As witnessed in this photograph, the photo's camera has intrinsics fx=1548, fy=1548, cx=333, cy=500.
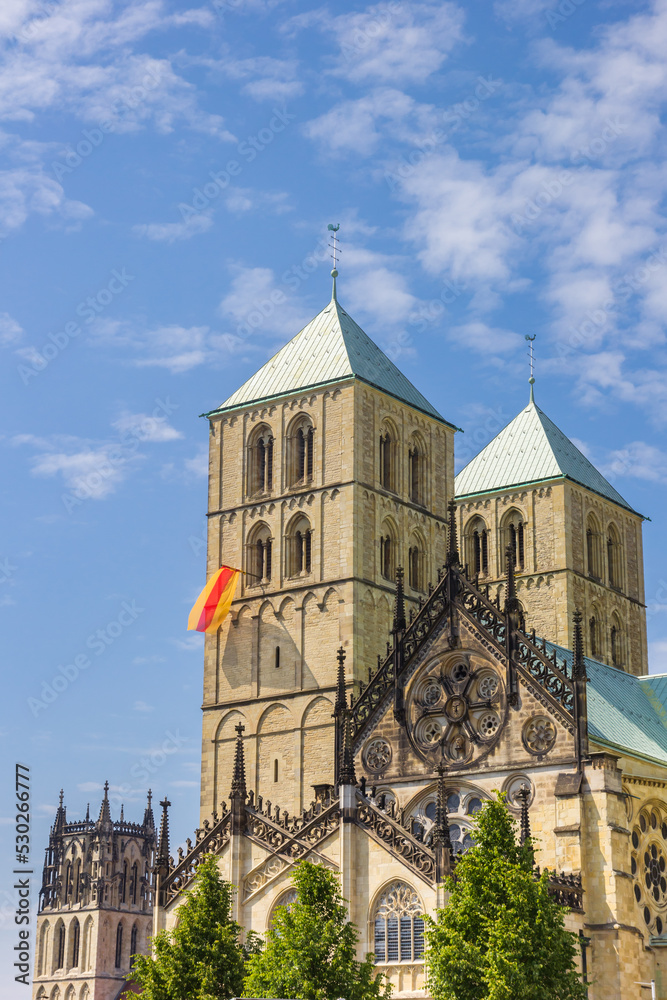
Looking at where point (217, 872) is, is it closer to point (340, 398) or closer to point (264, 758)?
point (264, 758)

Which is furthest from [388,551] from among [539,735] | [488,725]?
[539,735]

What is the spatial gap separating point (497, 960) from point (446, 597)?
1840 cm

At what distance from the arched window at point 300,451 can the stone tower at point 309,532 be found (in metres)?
0.07

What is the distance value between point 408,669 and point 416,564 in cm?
1953

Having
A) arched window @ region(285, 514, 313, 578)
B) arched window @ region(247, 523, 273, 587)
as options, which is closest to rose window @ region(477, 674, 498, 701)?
arched window @ region(285, 514, 313, 578)

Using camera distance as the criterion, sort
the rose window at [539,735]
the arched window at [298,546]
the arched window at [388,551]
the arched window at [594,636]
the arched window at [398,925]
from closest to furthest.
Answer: the arched window at [398,925] → the rose window at [539,735] → the arched window at [298,546] → the arched window at [388,551] → the arched window at [594,636]

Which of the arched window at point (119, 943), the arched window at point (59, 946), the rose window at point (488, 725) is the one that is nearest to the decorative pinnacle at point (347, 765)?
the rose window at point (488, 725)

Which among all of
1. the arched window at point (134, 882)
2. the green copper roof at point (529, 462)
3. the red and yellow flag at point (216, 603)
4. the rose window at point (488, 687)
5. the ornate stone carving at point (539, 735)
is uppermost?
the green copper roof at point (529, 462)

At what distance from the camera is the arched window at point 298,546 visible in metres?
70.3

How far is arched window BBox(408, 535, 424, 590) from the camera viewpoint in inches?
2849

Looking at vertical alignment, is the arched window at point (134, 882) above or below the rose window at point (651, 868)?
above

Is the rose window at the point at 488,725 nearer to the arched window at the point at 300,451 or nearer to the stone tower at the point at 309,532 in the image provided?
the stone tower at the point at 309,532

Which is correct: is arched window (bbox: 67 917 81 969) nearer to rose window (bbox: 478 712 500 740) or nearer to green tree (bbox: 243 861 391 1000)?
rose window (bbox: 478 712 500 740)

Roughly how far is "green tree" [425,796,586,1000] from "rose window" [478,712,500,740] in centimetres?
1154
